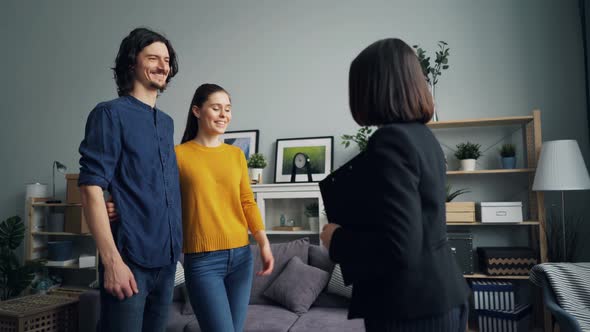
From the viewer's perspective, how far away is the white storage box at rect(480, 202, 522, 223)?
3107mm

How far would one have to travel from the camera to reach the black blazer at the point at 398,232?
2.82 ft

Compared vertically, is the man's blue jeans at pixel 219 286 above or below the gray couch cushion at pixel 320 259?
above

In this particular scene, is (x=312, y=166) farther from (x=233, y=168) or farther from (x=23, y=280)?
(x=23, y=280)

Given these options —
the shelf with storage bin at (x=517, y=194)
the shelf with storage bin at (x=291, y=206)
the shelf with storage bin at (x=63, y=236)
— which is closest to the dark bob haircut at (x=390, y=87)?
the shelf with storage bin at (x=517, y=194)

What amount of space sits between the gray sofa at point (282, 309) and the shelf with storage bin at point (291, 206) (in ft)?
0.97

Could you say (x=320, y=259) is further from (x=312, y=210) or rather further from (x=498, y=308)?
(x=498, y=308)

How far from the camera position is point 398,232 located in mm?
851

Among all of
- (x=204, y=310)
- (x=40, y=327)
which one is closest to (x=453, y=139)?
(x=204, y=310)

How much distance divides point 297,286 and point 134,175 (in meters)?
1.86

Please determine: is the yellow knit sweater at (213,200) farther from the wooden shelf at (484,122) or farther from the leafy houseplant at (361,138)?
the wooden shelf at (484,122)

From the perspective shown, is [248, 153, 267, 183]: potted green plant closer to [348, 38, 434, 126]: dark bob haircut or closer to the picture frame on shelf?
the picture frame on shelf

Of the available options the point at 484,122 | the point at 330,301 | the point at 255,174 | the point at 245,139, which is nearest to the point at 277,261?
the point at 330,301

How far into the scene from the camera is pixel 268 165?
13.3 ft

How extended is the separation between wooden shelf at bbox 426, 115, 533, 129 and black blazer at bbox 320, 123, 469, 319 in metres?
2.47
